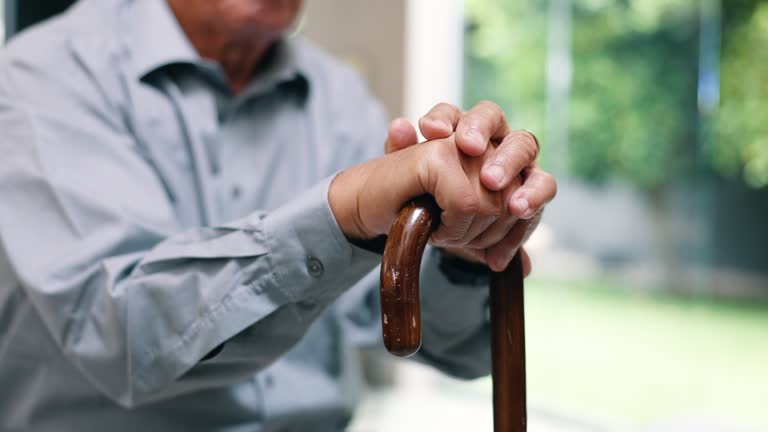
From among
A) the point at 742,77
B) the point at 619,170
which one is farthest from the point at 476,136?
the point at 619,170

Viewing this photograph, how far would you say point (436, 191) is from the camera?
57 centimetres

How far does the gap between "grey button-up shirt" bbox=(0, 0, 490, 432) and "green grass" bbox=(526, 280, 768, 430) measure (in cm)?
207

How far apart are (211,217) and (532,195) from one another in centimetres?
51

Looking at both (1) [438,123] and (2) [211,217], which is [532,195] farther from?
(2) [211,217]

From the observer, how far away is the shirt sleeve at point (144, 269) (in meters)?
0.68

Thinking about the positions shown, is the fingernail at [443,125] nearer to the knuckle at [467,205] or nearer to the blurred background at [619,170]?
the knuckle at [467,205]

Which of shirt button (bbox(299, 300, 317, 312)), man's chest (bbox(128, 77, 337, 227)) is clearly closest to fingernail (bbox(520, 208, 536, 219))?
shirt button (bbox(299, 300, 317, 312))

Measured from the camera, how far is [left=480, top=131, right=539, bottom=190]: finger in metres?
0.59

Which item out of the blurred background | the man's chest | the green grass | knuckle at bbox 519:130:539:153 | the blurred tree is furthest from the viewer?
the green grass

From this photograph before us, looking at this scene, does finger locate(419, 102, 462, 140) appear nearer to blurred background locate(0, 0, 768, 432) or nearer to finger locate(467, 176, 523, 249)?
finger locate(467, 176, 523, 249)

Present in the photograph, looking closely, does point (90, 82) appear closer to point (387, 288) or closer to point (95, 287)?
point (95, 287)

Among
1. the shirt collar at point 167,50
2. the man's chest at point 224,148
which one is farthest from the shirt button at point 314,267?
the shirt collar at point 167,50

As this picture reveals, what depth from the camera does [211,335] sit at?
694mm

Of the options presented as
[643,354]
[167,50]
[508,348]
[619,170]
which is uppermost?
[167,50]
